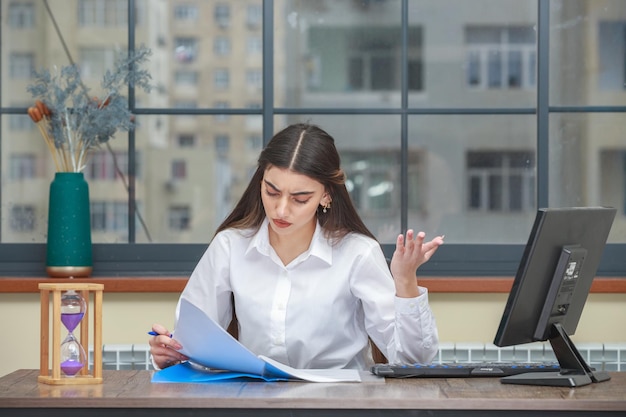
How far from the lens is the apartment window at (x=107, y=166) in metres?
3.69

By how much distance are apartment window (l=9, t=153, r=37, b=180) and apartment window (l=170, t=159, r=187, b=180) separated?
827mm

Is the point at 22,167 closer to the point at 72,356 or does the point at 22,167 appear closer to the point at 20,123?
the point at 20,123

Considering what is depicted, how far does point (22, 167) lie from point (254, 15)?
1070 mm

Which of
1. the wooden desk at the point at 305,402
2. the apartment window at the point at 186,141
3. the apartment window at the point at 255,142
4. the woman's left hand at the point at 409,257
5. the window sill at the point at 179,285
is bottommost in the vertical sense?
the wooden desk at the point at 305,402

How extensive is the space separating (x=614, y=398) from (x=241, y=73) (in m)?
3.67

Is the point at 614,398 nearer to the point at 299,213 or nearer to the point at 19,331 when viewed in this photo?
the point at 299,213

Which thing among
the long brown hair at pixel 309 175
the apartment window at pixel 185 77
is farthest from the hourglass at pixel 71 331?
the apartment window at pixel 185 77

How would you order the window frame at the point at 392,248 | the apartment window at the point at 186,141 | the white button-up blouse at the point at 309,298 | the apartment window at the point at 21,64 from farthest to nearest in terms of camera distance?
1. the apartment window at the point at 186,141
2. the apartment window at the point at 21,64
3. the window frame at the point at 392,248
4. the white button-up blouse at the point at 309,298

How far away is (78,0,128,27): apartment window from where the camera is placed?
4.00 metres

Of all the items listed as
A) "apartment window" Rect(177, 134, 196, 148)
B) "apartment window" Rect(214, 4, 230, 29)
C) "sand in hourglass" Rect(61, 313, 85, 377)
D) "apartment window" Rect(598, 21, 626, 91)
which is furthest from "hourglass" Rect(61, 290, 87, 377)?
"apartment window" Rect(214, 4, 230, 29)

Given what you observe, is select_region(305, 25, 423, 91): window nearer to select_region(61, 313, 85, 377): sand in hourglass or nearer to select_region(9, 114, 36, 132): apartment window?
select_region(9, 114, 36, 132): apartment window

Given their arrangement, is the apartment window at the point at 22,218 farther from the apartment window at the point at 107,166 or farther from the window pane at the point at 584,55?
the window pane at the point at 584,55

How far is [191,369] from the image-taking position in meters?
2.27

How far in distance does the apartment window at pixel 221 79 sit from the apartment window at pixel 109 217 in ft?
9.24
